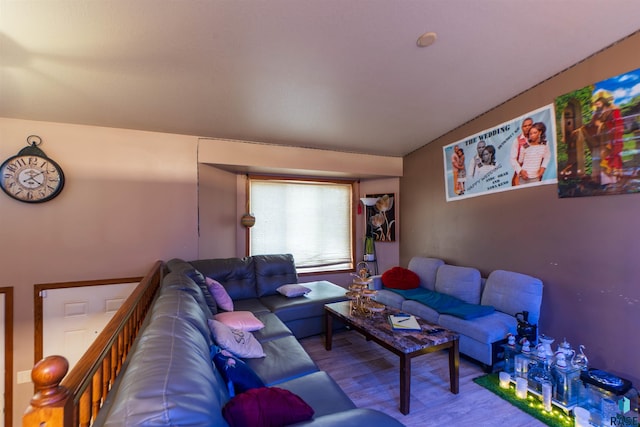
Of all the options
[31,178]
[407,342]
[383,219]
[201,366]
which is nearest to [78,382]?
[201,366]

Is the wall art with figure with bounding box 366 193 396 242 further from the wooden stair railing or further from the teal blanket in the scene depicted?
the wooden stair railing

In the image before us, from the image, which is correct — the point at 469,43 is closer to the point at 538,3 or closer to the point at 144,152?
the point at 538,3

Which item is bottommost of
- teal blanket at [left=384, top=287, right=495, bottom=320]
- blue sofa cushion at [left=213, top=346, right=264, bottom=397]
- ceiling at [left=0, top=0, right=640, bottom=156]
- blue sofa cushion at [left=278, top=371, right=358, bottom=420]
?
blue sofa cushion at [left=278, top=371, right=358, bottom=420]

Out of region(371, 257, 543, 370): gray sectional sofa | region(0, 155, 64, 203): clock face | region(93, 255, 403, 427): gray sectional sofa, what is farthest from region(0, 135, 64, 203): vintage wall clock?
region(371, 257, 543, 370): gray sectional sofa

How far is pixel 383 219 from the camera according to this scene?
493 centimetres

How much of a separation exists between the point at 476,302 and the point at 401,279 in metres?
0.93

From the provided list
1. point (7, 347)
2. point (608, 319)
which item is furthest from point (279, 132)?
point (608, 319)

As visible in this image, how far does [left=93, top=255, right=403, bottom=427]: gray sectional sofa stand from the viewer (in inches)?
31.0

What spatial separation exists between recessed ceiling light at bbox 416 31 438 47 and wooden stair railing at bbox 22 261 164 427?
2547 mm

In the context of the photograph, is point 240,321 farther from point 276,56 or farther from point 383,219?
point 383,219

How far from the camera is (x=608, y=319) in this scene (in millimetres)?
2369

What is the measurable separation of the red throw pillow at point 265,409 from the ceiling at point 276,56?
81.8 inches

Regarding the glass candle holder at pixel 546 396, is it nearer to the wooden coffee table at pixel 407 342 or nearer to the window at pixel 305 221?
the wooden coffee table at pixel 407 342

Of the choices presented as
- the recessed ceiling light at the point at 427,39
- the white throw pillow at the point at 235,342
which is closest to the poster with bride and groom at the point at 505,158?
the recessed ceiling light at the point at 427,39
